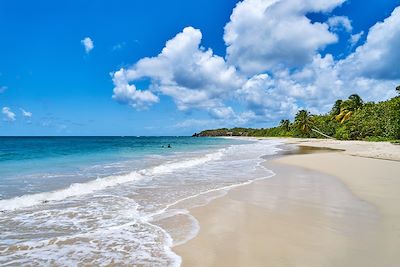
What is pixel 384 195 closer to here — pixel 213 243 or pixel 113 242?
pixel 213 243

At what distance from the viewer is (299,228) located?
6648 millimetres

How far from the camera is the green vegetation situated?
48.8 m

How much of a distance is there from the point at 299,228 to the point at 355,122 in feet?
225

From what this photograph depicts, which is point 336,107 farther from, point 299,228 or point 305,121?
point 299,228

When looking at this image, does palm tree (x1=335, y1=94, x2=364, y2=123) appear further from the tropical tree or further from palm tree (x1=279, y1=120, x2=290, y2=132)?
palm tree (x1=279, y1=120, x2=290, y2=132)

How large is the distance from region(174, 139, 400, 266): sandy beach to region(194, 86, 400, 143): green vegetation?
119 ft

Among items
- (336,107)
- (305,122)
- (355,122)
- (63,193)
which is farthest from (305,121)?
(63,193)

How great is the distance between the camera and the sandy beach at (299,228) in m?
5.06

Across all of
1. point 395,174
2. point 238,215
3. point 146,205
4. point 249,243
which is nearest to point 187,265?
point 249,243

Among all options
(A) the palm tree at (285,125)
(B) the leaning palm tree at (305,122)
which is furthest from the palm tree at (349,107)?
(A) the palm tree at (285,125)

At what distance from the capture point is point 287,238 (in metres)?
6.01

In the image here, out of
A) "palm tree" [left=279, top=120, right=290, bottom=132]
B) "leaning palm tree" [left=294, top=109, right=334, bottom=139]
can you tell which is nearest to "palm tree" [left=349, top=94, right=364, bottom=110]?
"leaning palm tree" [left=294, top=109, right=334, bottom=139]

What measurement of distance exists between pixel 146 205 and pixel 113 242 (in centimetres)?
333

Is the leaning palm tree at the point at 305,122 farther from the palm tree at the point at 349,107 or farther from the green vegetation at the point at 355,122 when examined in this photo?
the palm tree at the point at 349,107
